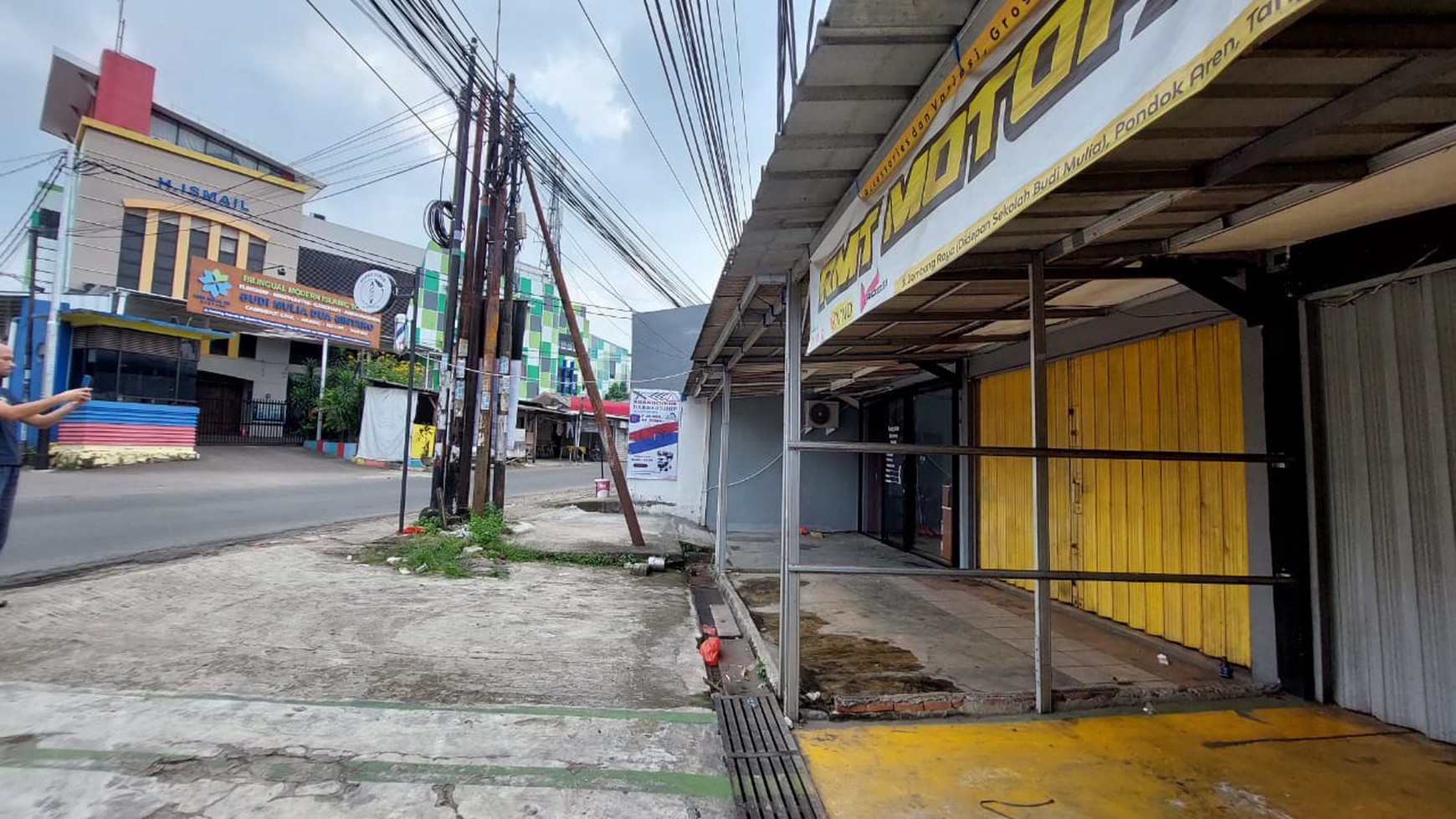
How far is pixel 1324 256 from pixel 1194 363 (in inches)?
41.6

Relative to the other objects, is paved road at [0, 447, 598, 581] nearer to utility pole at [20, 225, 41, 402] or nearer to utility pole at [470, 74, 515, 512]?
utility pole at [470, 74, 515, 512]

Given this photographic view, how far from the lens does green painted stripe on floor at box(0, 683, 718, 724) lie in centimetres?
325

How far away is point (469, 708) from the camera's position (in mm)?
3295

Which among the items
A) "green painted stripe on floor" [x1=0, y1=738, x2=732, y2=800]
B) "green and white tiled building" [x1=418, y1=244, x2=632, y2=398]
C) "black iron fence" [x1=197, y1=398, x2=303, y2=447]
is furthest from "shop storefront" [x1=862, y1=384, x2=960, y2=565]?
"green and white tiled building" [x1=418, y1=244, x2=632, y2=398]

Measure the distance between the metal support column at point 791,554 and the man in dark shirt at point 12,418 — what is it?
4.28m

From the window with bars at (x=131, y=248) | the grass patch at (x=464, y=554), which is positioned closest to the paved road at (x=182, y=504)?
the grass patch at (x=464, y=554)

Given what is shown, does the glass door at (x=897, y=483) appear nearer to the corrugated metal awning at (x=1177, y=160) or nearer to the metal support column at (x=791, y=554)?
the corrugated metal awning at (x=1177, y=160)

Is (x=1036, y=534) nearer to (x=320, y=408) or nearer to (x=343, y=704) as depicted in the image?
(x=343, y=704)

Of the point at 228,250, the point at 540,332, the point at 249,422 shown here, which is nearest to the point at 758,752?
the point at 249,422

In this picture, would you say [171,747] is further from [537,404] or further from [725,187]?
[537,404]

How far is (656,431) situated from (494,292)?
422 centimetres

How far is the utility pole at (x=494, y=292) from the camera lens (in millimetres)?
8914

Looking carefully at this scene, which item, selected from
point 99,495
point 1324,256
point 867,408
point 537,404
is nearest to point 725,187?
point 867,408

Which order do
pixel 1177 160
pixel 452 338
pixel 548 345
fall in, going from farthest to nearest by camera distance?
pixel 548 345 < pixel 452 338 < pixel 1177 160
